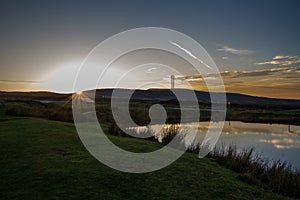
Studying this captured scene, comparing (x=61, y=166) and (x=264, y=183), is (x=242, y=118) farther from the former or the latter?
(x=61, y=166)

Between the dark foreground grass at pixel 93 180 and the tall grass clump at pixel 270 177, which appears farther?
the tall grass clump at pixel 270 177

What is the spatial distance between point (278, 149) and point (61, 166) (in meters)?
15.6

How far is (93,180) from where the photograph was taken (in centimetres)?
631

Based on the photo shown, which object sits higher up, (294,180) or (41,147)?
(41,147)

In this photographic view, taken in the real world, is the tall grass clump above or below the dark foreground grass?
below

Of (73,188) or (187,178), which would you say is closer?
(73,188)

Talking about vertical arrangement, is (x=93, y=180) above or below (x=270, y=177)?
above

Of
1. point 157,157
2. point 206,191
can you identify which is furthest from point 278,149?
point 206,191

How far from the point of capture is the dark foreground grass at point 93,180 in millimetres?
5613

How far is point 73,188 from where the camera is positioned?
18.9 feet

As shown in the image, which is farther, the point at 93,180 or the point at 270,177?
the point at 270,177

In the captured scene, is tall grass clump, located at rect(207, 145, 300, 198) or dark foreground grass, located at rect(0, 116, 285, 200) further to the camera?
tall grass clump, located at rect(207, 145, 300, 198)

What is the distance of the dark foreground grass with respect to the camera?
5.61 meters

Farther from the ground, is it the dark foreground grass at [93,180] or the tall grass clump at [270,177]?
the dark foreground grass at [93,180]
